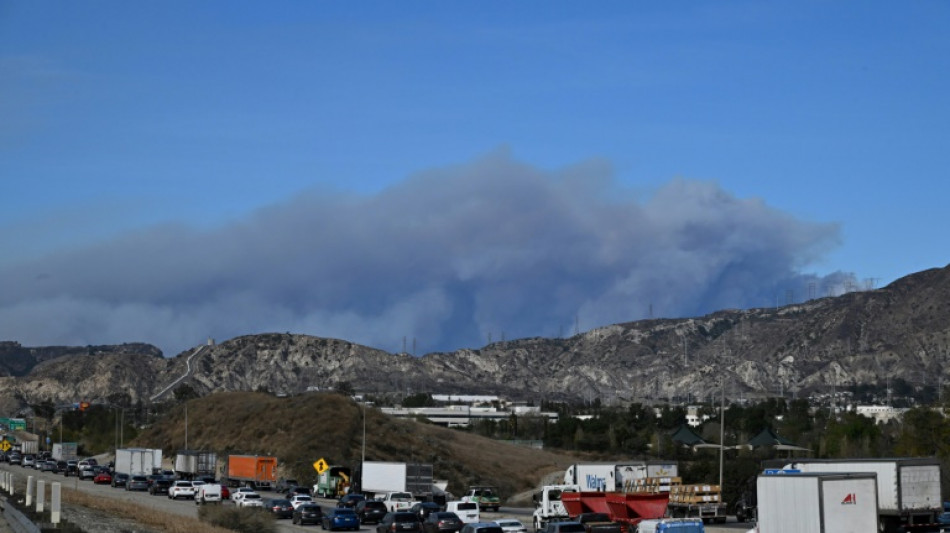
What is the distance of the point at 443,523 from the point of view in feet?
175

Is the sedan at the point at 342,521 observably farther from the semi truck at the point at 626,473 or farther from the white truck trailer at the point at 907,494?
the white truck trailer at the point at 907,494

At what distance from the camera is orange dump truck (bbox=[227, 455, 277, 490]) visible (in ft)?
323

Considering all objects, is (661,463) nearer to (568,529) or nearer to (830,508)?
(568,529)

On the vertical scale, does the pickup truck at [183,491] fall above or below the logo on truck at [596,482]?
below

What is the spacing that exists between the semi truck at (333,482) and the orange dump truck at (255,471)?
8.03 m

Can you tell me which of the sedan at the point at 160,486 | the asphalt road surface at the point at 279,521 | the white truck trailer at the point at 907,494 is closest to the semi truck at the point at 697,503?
the asphalt road surface at the point at 279,521

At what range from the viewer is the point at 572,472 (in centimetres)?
7325

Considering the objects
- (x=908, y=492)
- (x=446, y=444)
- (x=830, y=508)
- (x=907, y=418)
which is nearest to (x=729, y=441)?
(x=446, y=444)

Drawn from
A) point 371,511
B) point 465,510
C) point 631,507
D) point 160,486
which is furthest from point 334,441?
point 631,507

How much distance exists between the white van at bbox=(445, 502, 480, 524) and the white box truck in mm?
23014

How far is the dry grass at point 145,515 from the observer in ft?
164

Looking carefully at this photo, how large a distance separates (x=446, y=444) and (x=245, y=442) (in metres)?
23.0

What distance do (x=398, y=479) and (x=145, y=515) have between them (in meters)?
24.7

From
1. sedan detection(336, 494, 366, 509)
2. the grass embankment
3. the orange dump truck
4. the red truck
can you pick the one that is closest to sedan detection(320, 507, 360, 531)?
the grass embankment
